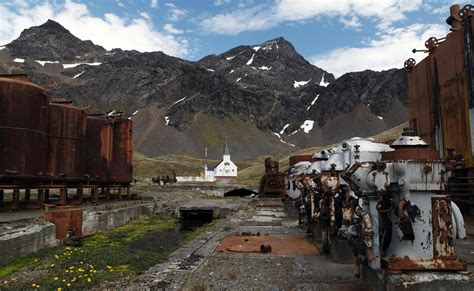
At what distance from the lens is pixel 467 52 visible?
13.2 m

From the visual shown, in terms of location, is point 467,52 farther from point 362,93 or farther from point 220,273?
point 362,93

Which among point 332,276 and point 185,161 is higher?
point 185,161

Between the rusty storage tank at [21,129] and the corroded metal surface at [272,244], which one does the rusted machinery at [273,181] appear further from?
the corroded metal surface at [272,244]

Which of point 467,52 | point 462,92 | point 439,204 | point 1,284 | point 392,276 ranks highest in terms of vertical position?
point 467,52

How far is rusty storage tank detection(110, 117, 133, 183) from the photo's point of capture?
2281 centimetres

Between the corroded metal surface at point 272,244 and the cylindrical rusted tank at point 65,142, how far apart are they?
30.4 ft

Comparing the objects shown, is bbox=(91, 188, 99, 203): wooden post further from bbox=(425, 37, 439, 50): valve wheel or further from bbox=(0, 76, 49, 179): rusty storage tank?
bbox=(425, 37, 439, 50): valve wheel

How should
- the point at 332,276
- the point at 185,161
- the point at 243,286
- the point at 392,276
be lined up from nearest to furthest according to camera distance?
the point at 392,276
the point at 243,286
the point at 332,276
the point at 185,161

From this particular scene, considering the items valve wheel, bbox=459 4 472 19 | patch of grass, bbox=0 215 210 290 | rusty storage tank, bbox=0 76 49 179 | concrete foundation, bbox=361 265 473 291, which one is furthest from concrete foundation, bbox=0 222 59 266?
valve wheel, bbox=459 4 472 19

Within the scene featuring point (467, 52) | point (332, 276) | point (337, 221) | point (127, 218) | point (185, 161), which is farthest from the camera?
point (185, 161)

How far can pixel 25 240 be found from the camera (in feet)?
30.9

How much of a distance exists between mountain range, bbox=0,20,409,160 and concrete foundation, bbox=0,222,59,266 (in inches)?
4424

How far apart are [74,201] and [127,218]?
8.45ft

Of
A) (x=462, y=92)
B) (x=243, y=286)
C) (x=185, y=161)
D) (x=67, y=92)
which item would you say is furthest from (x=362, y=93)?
(x=243, y=286)
